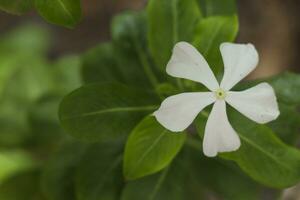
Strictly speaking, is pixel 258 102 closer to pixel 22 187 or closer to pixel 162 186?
pixel 162 186

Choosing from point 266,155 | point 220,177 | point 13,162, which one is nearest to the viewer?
point 266,155

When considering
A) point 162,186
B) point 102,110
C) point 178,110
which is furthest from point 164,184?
point 178,110

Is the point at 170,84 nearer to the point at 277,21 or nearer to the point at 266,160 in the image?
the point at 266,160

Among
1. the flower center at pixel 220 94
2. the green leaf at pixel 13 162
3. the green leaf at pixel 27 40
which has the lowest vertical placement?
the green leaf at pixel 13 162

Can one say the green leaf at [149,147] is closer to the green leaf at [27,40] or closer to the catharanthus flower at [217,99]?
the catharanthus flower at [217,99]

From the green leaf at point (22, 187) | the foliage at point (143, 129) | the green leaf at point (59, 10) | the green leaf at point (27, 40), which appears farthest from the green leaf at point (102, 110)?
the green leaf at point (27, 40)

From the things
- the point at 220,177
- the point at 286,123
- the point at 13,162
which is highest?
the point at 286,123

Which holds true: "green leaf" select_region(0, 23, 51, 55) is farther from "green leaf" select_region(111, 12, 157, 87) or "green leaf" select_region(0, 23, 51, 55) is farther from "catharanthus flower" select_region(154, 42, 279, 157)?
"catharanthus flower" select_region(154, 42, 279, 157)

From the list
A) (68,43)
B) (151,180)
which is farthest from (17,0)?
(68,43)
